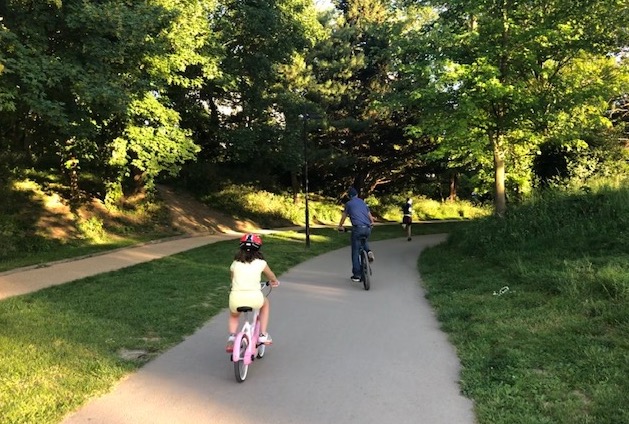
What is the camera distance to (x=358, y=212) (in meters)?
11.0

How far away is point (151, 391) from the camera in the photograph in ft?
15.9

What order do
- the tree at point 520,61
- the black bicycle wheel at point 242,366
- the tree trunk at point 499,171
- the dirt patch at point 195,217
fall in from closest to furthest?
the black bicycle wheel at point 242,366
the tree at point 520,61
the tree trunk at point 499,171
the dirt patch at point 195,217

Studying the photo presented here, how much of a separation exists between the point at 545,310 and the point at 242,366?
13.9 feet

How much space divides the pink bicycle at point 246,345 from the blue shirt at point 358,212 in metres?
5.30

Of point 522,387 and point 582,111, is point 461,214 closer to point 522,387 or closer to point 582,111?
point 582,111

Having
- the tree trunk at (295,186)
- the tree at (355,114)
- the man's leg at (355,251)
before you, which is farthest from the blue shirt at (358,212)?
the tree trunk at (295,186)

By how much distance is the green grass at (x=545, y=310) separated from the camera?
175 inches

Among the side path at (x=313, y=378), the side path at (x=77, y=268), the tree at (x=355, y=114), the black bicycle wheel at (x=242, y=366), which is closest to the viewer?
the side path at (x=313, y=378)

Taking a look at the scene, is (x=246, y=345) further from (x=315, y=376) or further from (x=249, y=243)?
(x=249, y=243)

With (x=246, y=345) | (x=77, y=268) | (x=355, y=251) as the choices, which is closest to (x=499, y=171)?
(x=355, y=251)

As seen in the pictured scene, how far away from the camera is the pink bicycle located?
200 inches

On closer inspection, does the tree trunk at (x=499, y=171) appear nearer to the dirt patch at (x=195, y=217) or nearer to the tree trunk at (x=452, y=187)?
the dirt patch at (x=195, y=217)

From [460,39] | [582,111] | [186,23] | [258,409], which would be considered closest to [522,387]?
[258,409]

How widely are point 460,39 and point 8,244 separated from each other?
1390 cm
